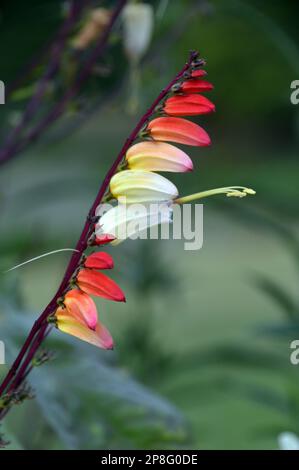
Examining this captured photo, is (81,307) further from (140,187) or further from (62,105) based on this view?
(62,105)

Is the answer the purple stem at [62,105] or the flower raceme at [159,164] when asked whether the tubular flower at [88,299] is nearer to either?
the flower raceme at [159,164]

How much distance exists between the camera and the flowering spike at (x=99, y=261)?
239 millimetres

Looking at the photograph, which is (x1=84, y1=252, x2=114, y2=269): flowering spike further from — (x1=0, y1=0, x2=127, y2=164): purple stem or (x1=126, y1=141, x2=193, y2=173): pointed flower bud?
(x1=0, y1=0, x2=127, y2=164): purple stem

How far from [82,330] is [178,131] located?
6 cm

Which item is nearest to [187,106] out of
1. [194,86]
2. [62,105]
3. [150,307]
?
[194,86]

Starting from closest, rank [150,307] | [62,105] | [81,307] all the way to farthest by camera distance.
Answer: [81,307] → [62,105] → [150,307]

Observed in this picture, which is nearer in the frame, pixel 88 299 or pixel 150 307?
pixel 88 299

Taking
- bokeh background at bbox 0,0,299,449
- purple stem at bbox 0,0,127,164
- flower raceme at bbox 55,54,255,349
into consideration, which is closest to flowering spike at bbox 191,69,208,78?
flower raceme at bbox 55,54,255,349

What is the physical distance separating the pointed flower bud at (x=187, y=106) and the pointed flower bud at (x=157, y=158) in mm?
11

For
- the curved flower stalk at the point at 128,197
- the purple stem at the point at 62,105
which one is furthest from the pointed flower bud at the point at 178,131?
the purple stem at the point at 62,105

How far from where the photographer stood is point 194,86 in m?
0.25

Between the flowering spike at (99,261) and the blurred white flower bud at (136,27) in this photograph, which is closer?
the flowering spike at (99,261)

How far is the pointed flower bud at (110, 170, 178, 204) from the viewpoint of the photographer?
0.24 m

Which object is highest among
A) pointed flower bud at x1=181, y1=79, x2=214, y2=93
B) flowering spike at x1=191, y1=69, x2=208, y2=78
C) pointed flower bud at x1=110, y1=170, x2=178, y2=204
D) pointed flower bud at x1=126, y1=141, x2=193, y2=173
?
flowering spike at x1=191, y1=69, x2=208, y2=78
